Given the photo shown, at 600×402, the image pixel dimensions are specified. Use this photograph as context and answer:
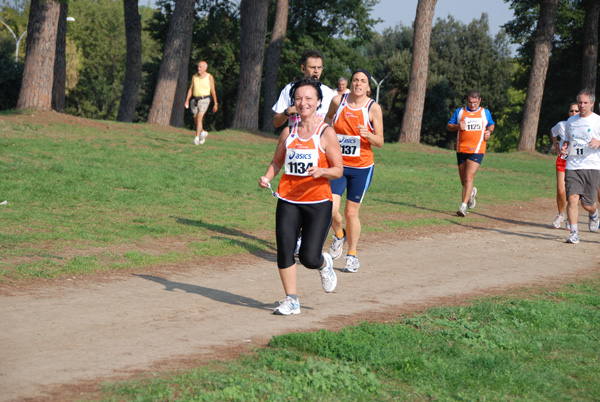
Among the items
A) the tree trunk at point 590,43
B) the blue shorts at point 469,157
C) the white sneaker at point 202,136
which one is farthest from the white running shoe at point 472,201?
the tree trunk at point 590,43

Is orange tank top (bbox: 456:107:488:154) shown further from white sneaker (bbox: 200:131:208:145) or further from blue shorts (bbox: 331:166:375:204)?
white sneaker (bbox: 200:131:208:145)

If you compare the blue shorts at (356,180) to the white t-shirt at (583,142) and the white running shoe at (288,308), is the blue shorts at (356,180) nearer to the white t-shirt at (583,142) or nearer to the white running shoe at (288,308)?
the white running shoe at (288,308)

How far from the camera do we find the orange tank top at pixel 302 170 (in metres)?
6.12

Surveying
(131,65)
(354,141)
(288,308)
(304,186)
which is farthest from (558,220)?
(131,65)

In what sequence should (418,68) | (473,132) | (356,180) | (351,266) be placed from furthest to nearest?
(418,68), (473,132), (356,180), (351,266)

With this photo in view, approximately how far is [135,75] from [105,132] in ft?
41.4

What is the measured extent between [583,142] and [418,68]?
59.6 feet

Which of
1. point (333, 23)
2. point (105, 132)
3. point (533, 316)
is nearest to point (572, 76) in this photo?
point (333, 23)

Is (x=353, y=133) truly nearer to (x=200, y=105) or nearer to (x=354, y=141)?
(x=354, y=141)

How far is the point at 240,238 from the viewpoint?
9.87 m

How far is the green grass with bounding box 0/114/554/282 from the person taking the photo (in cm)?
842

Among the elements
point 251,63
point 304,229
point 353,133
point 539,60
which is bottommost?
point 304,229

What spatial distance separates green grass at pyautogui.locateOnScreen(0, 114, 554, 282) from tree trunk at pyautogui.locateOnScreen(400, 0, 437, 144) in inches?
266

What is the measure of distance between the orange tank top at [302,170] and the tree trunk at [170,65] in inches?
658
